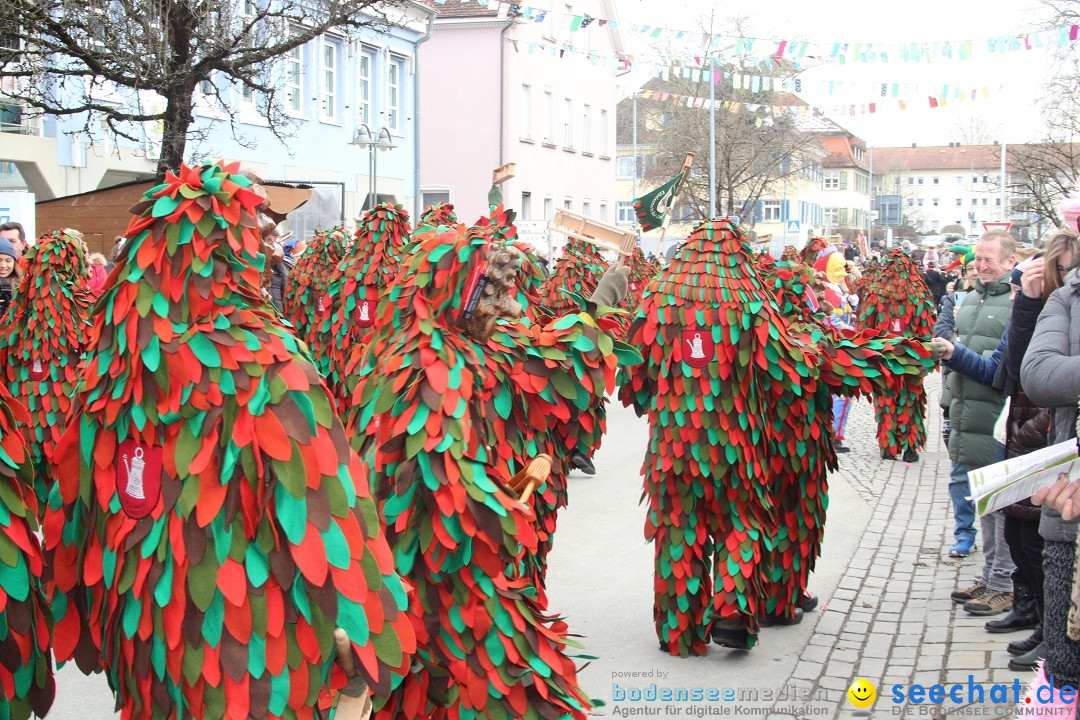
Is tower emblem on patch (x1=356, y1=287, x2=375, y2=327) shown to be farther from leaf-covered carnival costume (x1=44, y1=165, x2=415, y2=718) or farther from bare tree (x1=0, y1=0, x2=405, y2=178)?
leaf-covered carnival costume (x1=44, y1=165, x2=415, y2=718)

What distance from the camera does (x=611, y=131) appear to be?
4322cm

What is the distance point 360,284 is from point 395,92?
21.5m

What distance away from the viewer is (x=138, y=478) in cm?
253

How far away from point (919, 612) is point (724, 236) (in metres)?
2.37

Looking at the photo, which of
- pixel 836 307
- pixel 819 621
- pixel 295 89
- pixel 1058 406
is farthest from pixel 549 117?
pixel 1058 406

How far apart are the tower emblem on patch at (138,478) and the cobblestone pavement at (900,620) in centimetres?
316

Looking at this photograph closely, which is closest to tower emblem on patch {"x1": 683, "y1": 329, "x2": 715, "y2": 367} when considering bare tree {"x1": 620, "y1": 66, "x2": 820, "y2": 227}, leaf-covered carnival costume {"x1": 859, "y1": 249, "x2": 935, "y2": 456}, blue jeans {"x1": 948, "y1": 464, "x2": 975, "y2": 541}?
blue jeans {"x1": 948, "y1": 464, "x2": 975, "y2": 541}

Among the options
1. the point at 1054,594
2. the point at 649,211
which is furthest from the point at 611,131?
the point at 1054,594

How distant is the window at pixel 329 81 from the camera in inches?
1002

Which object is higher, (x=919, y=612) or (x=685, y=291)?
(x=685, y=291)

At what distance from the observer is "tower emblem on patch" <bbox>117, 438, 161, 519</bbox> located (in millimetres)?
2512

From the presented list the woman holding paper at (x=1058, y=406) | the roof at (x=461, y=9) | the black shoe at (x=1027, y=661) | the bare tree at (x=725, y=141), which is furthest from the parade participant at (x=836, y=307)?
the roof at (x=461, y=9)

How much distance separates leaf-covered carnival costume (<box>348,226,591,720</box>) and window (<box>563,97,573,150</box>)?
3563cm

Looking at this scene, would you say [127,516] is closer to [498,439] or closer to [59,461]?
[59,461]
